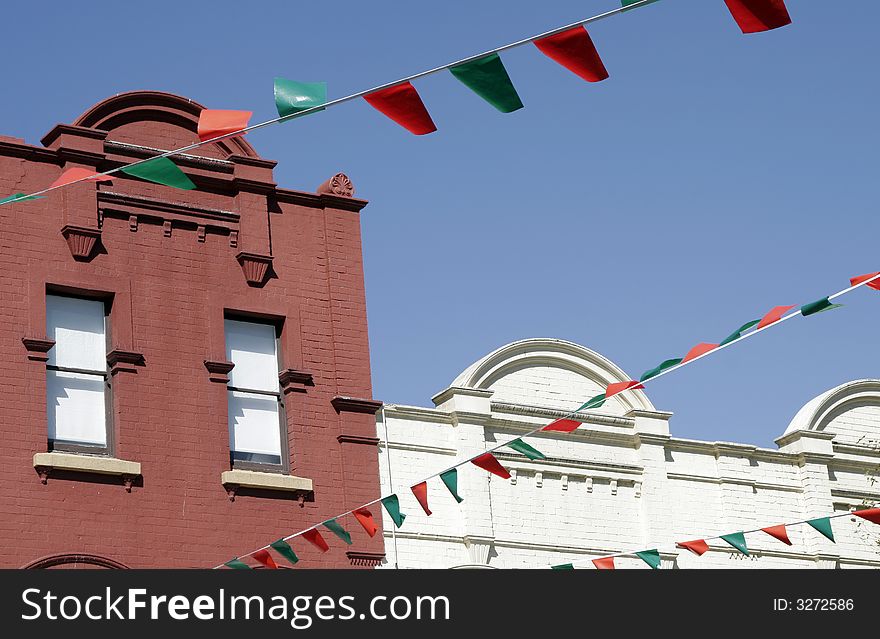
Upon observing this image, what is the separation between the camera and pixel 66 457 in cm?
1474

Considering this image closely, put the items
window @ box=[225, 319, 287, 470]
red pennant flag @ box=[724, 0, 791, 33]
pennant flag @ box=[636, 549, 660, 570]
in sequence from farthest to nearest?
window @ box=[225, 319, 287, 470], pennant flag @ box=[636, 549, 660, 570], red pennant flag @ box=[724, 0, 791, 33]

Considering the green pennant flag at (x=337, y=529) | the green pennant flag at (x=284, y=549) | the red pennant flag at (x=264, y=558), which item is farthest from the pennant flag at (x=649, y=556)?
the red pennant flag at (x=264, y=558)

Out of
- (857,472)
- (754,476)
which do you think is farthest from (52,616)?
(857,472)

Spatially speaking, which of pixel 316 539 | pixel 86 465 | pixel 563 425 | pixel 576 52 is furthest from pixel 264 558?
pixel 576 52

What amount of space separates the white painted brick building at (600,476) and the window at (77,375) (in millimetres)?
5395

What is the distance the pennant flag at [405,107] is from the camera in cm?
1012

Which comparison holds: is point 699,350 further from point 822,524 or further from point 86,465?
point 86,465

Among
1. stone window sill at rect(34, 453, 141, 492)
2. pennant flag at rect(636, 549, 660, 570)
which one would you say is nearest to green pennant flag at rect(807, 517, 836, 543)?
pennant flag at rect(636, 549, 660, 570)

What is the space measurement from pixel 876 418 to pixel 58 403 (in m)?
15.4

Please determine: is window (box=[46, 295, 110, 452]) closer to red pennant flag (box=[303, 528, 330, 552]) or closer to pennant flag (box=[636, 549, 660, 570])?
red pennant flag (box=[303, 528, 330, 552])

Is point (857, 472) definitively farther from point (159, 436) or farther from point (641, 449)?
point (159, 436)

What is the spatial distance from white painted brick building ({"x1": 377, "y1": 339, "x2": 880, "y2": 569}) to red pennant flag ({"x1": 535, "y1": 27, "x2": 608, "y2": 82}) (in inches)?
421

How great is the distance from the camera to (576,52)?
992 centimetres

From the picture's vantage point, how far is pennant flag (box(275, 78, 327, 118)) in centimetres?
963
